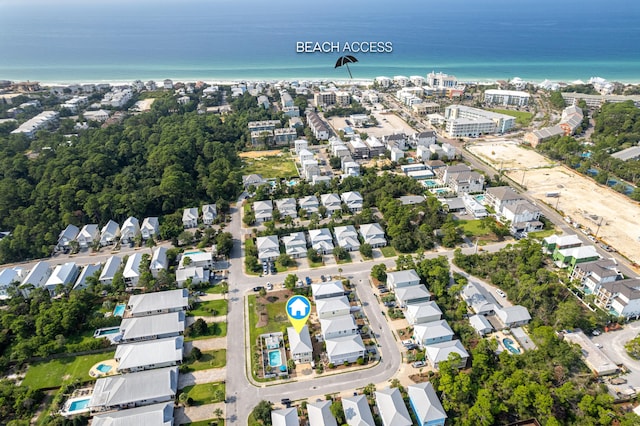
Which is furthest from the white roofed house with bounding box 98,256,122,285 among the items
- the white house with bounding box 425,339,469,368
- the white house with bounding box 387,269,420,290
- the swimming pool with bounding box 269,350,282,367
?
the white house with bounding box 425,339,469,368

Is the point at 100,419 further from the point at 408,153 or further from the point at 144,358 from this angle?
the point at 408,153

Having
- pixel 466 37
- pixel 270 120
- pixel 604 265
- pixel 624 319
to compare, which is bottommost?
pixel 624 319

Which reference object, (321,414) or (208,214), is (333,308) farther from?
(208,214)

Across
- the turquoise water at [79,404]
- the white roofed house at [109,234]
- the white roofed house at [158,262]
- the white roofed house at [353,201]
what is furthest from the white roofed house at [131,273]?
the white roofed house at [353,201]

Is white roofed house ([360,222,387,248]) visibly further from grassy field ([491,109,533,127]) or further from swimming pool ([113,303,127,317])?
grassy field ([491,109,533,127])

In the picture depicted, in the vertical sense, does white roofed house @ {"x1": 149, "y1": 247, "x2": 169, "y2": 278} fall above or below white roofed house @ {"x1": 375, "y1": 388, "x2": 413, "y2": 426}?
above

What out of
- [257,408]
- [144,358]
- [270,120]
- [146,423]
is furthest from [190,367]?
[270,120]
